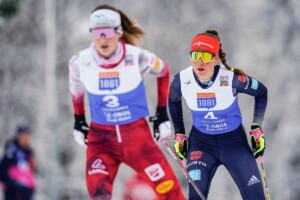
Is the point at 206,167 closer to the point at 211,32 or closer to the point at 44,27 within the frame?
the point at 211,32

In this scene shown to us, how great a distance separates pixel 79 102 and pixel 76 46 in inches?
682

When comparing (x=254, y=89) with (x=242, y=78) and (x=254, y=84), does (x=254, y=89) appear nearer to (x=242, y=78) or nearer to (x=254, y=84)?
(x=254, y=84)

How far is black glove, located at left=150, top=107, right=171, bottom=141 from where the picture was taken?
8.43 m

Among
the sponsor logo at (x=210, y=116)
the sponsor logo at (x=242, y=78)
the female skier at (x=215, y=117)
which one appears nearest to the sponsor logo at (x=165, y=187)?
the female skier at (x=215, y=117)

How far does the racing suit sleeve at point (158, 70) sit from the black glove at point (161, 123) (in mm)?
78

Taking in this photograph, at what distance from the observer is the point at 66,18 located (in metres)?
26.3

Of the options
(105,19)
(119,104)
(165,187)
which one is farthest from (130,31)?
(165,187)

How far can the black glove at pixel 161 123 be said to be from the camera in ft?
27.7

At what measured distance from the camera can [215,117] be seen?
27.9 feet

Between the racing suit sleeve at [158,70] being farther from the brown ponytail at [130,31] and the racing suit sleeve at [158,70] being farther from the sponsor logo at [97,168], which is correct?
the sponsor logo at [97,168]

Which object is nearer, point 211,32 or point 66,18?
point 211,32

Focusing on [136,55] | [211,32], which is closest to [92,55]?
[136,55]

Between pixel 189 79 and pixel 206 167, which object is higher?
pixel 189 79

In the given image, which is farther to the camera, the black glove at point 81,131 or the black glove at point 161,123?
the black glove at point 81,131
